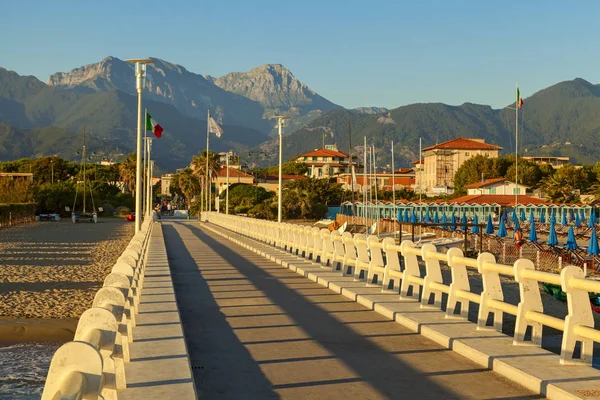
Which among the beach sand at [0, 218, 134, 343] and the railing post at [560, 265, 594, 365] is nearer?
the railing post at [560, 265, 594, 365]

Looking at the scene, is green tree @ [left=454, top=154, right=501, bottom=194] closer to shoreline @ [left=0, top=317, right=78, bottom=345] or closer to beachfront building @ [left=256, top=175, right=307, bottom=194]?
beachfront building @ [left=256, top=175, right=307, bottom=194]

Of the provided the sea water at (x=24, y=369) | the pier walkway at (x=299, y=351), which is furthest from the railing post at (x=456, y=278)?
the sea water at (x=24, y=369)

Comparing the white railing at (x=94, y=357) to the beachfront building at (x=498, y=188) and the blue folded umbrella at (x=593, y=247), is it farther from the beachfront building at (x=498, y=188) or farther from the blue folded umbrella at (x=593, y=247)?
the beachfront building at (x=498, y=188)

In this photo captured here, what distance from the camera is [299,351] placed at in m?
9.56

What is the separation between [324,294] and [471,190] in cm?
10181

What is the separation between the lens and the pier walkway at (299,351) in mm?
7613

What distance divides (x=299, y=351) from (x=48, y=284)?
63.2 ft

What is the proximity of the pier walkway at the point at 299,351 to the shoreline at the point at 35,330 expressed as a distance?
8.80 ft

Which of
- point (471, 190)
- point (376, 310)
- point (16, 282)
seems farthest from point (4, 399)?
point (471, 190)

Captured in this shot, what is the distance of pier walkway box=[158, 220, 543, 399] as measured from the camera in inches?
300

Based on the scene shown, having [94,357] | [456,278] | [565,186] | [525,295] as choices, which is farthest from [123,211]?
[94,357]

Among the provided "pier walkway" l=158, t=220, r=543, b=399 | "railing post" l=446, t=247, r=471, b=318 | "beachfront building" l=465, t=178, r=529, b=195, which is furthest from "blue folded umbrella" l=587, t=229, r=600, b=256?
"beachfront building" l=465, t=178, r=529, b=195

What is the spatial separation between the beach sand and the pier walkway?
12.6 feet

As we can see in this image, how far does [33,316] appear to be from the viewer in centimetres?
1988
